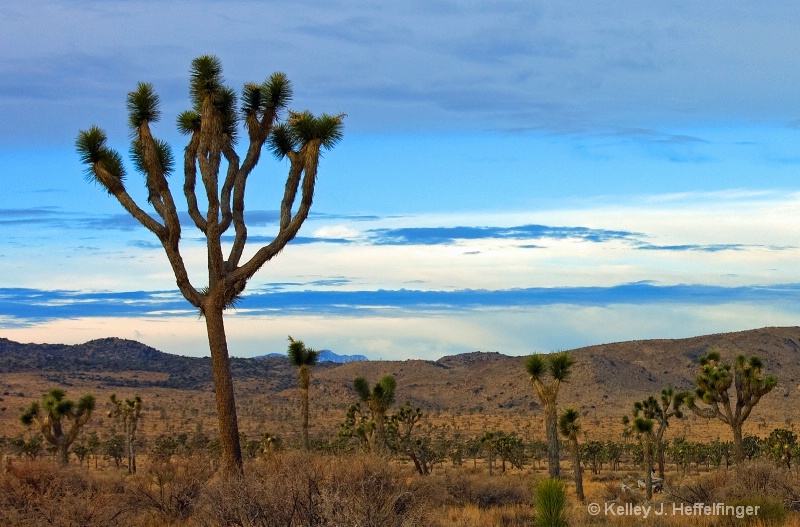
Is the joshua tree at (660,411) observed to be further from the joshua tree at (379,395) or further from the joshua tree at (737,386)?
the joshua tree at (379,395)

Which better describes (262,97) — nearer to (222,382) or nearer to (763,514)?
(222,382)

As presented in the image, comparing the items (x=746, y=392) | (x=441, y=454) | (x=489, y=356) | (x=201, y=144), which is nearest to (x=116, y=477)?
(x=201, y=144)

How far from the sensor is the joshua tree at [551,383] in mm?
27375

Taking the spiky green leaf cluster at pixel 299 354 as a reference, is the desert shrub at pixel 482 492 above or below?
below

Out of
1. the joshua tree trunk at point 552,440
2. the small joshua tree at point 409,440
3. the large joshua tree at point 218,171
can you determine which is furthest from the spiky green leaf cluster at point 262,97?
the small joshua tree at point 409,440

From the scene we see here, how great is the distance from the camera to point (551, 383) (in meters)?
27.8

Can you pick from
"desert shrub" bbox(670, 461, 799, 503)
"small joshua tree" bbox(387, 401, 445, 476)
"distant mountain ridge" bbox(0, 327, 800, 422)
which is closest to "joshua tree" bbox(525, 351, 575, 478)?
"small joshua tree" bbox(387, 401, 445, 476)

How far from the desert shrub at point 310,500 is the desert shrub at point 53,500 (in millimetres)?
2012

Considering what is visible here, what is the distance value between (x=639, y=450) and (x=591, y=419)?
31348mm

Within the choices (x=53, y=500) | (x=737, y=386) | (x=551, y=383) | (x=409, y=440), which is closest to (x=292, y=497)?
(x=53, y=500)

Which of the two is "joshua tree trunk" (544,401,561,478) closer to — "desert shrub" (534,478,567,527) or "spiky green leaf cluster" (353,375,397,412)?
"spiky green leaf cluster" (353,375,397,412)

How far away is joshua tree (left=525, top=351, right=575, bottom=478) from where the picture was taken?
27375 mm

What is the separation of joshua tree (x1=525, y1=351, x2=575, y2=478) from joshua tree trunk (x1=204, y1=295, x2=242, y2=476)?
12.3 meters

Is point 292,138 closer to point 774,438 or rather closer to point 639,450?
point 774,438
